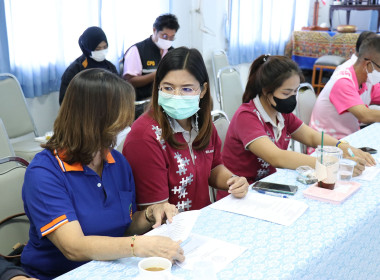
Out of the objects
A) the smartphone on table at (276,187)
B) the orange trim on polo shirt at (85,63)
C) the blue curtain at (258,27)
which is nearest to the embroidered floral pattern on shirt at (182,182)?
the smartphone on table at (276,187)

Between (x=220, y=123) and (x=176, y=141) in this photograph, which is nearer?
(x=176, y=141)

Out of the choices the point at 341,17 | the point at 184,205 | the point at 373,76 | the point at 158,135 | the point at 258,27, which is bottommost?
the point at 184,205

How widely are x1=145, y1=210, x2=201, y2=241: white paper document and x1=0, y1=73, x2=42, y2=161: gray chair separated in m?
2.00

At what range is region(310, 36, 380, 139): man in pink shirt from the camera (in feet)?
8.79

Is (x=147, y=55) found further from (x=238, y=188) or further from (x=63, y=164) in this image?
(x=63, y=164)

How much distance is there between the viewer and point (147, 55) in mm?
4059

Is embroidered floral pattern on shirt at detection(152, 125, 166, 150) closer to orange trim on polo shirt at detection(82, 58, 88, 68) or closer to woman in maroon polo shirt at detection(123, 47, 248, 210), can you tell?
woman in maroon polo shirt at detection(123, 47, 248, 210)

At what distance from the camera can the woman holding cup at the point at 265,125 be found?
1.92 meters

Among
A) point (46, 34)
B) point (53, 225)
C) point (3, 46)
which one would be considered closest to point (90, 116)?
point (53, 225)

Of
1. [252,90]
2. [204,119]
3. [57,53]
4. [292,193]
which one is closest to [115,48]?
[57,53]

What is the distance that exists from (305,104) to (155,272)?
224 cm

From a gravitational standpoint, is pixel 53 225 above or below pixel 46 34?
below

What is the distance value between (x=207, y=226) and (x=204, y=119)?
54cm

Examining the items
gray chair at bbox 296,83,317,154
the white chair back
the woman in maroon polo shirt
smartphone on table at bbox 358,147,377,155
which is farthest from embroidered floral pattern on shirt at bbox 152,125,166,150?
gray chair at bbox 296,83,317,154
